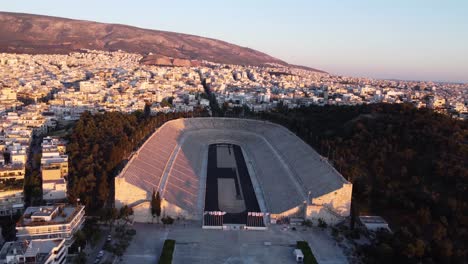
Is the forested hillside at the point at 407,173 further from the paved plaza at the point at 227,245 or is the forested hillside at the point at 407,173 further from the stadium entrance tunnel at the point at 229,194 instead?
the stadium entrance tunnel at the point at 229,194

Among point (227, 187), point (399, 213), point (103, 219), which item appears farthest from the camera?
point (227, 187)

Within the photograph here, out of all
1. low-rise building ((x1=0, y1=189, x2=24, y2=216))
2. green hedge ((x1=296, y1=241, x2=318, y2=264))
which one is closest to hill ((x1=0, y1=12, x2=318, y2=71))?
low-rise building ((x1=0, y1=189, x2=24, y2=216))

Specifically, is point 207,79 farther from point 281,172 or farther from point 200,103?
point 281,172

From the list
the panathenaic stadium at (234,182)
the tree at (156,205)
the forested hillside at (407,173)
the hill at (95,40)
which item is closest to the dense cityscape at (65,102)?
the tree at (156,205)

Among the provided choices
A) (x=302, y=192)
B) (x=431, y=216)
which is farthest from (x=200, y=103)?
(x=431, y=216)

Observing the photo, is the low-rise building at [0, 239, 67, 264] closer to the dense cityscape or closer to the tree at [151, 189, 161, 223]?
Result: the dense cityscape
